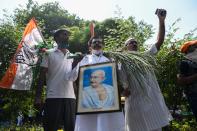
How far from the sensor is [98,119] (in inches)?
190

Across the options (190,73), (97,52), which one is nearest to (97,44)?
(97,52)

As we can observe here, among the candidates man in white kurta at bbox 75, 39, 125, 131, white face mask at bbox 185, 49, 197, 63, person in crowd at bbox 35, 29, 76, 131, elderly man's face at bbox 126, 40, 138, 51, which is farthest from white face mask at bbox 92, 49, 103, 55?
white face mask at bbox 185, 49, 197, 63

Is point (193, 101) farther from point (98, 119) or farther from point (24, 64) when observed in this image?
point (24, 64)

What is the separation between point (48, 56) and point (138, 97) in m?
1.56

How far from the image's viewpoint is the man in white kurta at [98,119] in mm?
4781

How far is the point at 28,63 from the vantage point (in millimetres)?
6004

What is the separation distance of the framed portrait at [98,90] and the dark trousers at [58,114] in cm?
63

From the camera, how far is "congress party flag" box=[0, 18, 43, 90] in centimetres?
600

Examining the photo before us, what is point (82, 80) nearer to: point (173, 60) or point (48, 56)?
point (48, 56)

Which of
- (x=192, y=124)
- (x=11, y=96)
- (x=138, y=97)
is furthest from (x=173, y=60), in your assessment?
(x=11, y=96)

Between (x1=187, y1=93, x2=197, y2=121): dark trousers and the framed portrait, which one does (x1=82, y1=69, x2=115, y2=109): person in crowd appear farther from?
(x1=187, y1=93, x2=197, y2=121): dark trousers

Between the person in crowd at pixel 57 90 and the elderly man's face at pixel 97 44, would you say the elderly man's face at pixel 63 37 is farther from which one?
the elderly man's face at pixel 97 44

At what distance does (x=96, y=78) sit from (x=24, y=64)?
189 cm

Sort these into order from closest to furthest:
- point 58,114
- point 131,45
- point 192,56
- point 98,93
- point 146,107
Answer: point 98,93, point 146,107, point 58,114, point 131,45, point 192,56
